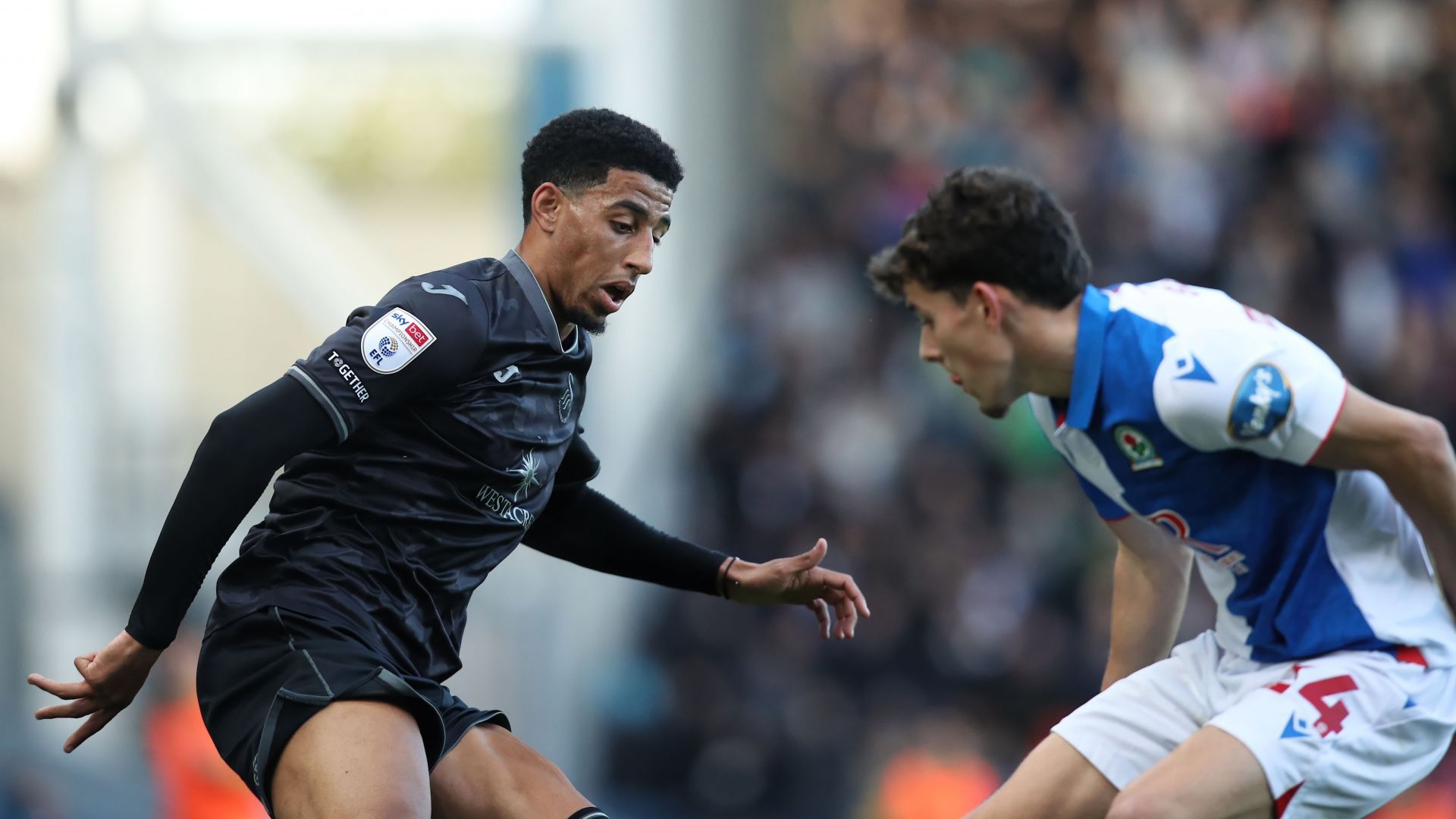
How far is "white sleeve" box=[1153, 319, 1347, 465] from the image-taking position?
327cm

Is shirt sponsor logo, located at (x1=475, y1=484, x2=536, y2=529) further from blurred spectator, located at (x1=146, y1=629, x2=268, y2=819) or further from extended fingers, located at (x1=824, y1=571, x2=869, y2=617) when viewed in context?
blurred spectator, located at (x1=146, y1=629, x2=268, y2=819)

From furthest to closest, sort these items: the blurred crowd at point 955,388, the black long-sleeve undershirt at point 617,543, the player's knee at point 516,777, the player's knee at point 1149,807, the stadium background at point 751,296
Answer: the stadium background at point 751,296
the blurred crowd at point 955,388
the black long-sleeve undershirt at point 617,543
the player's knee at point 516,777
the player's knee at point 1149,807

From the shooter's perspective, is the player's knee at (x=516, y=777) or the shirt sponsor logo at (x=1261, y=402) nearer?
the shirt sponsor logo at (x=1261, y=402)

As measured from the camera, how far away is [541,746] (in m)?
9.73

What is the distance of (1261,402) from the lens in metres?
3.26

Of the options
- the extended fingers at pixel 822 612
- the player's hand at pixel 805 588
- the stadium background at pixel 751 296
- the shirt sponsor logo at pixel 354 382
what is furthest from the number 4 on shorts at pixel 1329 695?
the stadium background at pixel 751 296

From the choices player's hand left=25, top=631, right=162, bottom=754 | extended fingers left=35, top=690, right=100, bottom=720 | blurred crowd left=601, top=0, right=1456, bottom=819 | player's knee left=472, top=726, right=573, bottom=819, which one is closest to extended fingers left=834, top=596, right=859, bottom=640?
player's knee left=472, top=726, right=573, bottom=819

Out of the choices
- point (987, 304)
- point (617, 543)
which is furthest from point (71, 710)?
point (987, 304)

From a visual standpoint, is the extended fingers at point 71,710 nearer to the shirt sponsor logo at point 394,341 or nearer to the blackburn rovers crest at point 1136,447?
the shirt sponsor logo at point 394,341

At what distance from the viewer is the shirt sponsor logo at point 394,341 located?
3.40 metres

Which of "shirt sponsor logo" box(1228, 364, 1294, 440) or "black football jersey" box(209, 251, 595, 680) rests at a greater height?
"shirt sponsor logo" box(1228, 364, 1294, 440)

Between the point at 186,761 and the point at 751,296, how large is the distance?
4.48 meters

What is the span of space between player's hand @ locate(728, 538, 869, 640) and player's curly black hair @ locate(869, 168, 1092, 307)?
840 millimetres

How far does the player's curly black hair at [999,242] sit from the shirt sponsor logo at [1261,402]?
44 centimetres
